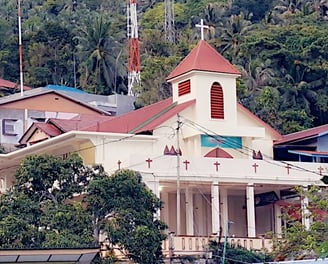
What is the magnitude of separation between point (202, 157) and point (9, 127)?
23.4 meters

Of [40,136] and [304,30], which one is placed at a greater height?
[304,30]

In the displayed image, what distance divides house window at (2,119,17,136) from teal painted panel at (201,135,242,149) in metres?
21.4

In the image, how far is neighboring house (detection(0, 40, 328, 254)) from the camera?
31734 mm

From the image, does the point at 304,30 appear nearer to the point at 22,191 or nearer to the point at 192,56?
the point at 192,56

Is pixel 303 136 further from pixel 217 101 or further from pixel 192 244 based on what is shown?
pixel 192 244

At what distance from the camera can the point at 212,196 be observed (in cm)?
Result: 3238

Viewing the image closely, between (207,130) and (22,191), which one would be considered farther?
(207,130)

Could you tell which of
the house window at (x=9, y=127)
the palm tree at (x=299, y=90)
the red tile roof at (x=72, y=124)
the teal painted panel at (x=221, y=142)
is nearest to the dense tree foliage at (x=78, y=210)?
the teal painted panel at (x=221, y=142)

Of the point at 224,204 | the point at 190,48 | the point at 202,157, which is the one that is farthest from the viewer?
the point at 190,48

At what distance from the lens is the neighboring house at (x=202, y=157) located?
31.7 m

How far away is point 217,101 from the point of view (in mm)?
35031

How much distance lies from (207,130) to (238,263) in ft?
21.3

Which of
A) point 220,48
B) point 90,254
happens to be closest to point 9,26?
point 220,48

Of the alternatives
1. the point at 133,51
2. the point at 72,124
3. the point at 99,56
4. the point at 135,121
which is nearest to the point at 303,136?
the point at 135,121
